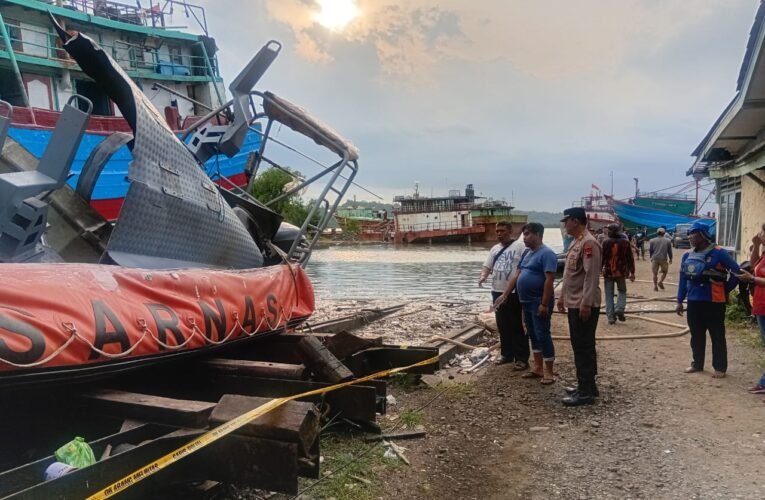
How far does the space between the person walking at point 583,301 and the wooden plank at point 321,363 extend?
2610mm

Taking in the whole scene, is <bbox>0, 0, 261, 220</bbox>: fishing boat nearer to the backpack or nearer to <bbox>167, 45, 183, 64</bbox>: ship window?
<bbox>167, 45, 183, 64</bbox>: ship window

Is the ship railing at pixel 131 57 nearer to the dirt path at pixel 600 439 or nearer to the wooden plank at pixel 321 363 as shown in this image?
the wooden plank at pixel 321 363

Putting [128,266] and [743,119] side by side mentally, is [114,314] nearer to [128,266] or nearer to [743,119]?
[128,266]

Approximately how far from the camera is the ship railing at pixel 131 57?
17734 millimetres

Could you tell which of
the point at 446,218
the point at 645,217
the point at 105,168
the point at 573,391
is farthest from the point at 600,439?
the point at 446,218

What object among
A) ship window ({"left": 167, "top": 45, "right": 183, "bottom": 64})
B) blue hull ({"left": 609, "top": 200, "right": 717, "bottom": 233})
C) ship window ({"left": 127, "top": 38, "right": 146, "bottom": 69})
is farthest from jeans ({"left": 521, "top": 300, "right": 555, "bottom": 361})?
blue hull ({"left": 609, "top": 200, "right": 717, "bottom": 233})

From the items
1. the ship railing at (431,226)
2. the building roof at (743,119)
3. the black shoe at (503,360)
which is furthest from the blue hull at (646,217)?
the black shoe at (503,360)

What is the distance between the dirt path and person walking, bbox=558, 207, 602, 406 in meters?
0.22

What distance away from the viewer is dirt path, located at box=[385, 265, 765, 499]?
379 centimetres

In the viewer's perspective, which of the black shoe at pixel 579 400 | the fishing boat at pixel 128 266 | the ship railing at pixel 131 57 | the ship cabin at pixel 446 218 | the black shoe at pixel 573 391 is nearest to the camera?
the fishing boat at pixel 128 266

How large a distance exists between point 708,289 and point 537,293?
6.21 feet

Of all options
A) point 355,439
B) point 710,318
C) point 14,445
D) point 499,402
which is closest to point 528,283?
point 499,402

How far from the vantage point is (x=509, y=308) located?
712 cm

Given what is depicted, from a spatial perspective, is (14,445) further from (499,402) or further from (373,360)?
(499,402)
